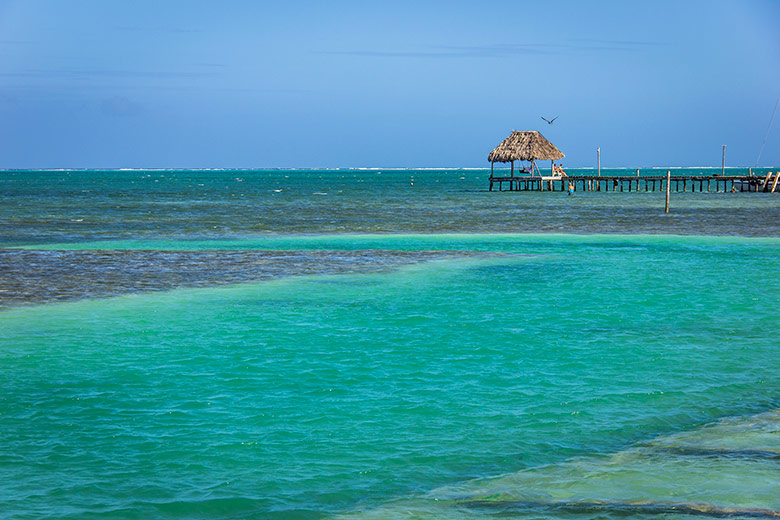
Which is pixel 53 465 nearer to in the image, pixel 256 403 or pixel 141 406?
pixel 141 406

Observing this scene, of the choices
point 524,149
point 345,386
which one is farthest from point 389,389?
point 524,149

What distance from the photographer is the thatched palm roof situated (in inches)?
3039

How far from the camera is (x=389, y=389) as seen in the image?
10266mm

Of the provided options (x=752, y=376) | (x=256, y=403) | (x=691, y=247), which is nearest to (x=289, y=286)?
(x=256, y=403)

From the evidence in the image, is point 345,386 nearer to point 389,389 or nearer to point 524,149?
point 389,389

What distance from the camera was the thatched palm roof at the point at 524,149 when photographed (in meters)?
77.2

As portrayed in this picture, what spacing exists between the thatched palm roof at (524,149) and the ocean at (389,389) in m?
54.9

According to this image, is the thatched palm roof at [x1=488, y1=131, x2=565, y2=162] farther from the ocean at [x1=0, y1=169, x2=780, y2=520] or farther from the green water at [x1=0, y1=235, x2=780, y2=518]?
the green water at [x1=0, y1=235, x2=780, y2=518]

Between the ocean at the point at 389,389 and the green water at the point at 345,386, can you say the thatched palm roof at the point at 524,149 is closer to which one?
the ocean at the point at 389,389

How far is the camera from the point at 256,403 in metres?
9.66

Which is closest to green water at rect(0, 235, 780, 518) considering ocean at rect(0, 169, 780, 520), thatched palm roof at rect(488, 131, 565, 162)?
ocean at rect(0, 169, 780, 520)

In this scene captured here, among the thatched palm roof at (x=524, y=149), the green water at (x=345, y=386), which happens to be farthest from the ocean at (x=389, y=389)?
the thatched palm roof at (x=524, y=149)

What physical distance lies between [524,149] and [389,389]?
69837mm

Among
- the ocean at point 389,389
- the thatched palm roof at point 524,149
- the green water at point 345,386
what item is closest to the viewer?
the ocean at point 389,389
